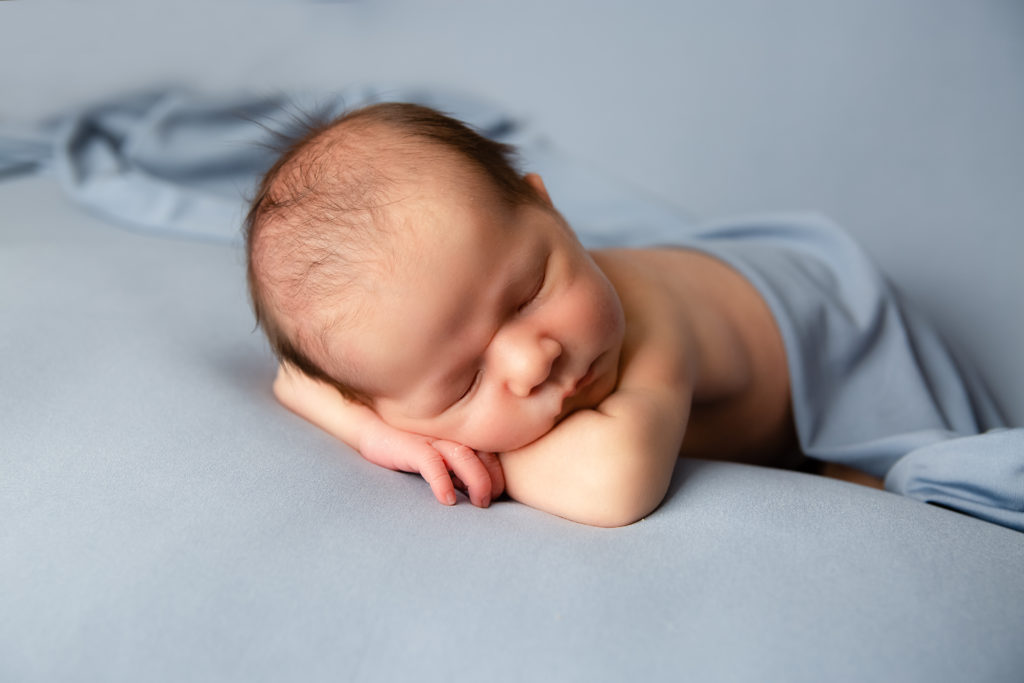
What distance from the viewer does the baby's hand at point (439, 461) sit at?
0.86m

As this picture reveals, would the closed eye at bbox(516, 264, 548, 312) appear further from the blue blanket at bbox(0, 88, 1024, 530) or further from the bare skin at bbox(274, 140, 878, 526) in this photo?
the blue blanket at bbox(0, 88, 1024, 530)

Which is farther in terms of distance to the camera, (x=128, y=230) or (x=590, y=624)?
(x=128, y=230)

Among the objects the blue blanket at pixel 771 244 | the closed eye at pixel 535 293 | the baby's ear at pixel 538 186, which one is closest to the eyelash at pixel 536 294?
the closed eye at pixel 535 293

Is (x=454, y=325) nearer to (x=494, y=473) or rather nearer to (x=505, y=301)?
(x=505, y=301)

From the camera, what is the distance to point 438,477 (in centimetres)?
86

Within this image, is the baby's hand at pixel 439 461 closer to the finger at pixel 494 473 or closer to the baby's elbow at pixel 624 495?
the finger at pixel 494 473

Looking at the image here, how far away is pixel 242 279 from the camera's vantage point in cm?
132

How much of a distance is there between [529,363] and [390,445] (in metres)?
0.20

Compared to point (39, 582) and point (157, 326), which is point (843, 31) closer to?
point (157, 326)

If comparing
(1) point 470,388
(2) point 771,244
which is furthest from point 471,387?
(2) point 771,244

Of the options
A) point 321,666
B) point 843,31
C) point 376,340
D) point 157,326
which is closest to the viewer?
point 321,666

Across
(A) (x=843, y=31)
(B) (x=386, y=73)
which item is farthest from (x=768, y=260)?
(B) (x=386, y=73)

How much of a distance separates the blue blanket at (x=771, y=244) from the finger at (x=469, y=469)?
517 millimetres

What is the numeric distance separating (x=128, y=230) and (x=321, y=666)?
111 cm
